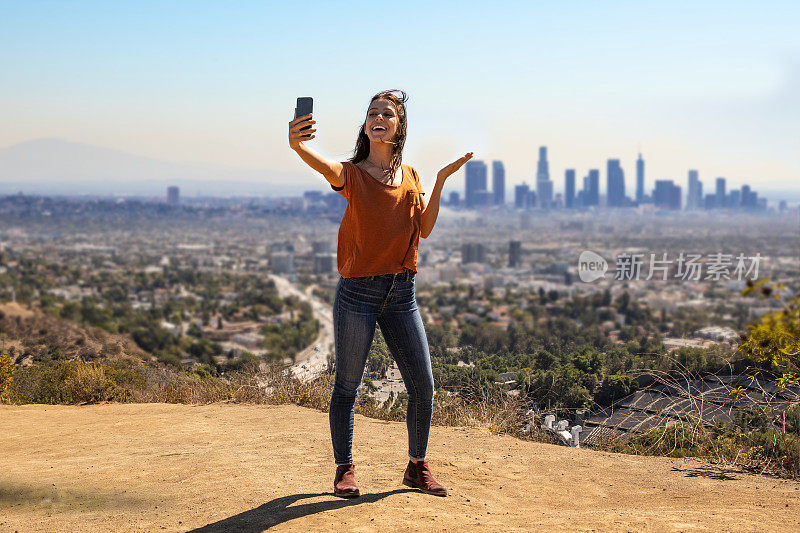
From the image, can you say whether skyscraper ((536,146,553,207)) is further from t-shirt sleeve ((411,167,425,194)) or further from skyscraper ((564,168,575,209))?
t-shirt sleeve ((411,167,425,194))

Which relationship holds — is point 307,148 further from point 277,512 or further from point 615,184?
point 615,184

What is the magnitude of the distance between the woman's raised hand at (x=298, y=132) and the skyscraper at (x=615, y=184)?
14563 centimetres

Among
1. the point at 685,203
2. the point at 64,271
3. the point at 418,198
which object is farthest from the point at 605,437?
the point at 685,203

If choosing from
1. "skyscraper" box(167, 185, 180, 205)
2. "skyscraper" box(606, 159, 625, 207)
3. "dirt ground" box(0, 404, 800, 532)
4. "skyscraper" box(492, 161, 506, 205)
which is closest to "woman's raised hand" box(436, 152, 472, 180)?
"dirt ground" box(0, 404, 800, 532)

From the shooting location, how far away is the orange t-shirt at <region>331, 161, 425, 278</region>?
9.29 ft

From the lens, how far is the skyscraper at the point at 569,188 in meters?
150

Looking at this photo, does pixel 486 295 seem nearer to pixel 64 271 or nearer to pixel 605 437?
pixel 64 271

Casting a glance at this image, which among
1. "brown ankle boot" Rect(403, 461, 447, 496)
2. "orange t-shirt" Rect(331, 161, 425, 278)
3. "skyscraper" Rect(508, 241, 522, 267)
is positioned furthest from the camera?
"skyscraper" Rect(508, 241, 522, 267)

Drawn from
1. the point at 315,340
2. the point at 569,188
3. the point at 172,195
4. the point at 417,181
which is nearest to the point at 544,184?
the point at 569,188

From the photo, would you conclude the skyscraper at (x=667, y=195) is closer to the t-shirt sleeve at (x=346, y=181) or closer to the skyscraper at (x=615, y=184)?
the skyscraper at (x=615, y=184)

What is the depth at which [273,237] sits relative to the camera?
101875 millimetres

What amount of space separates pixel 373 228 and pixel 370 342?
0.45m

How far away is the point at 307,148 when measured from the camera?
8.74 ft

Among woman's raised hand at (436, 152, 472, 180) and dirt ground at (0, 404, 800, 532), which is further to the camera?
woman's raised hand at (436, 152, 472, 180)
